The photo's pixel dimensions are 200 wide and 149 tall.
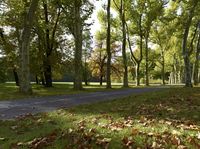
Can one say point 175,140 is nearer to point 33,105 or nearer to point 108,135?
point 108,135

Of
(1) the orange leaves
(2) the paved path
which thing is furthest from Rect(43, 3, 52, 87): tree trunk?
(1) the orange leaves

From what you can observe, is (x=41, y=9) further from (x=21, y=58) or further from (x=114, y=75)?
(x=114, y=75)

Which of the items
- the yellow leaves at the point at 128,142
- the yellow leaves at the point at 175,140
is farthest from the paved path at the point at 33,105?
the yellow leaves at the point at 175,140

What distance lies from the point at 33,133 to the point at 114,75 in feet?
243

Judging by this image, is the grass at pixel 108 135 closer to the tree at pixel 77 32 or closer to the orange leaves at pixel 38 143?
the orange leaves at pixel 38 143

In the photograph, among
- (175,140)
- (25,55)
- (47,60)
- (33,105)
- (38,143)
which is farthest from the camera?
(47,60)

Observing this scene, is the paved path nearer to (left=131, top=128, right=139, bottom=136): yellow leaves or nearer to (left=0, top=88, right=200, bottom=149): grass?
(left=0, top=88, right=200, bottom=149): grass

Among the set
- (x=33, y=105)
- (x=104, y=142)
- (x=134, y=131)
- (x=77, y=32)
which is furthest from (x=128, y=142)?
(x=77, y=32)

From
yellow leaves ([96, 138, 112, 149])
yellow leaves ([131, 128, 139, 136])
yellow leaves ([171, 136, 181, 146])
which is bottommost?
yellow leaves ([96, 138, 112, 149])

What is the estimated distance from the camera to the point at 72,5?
33.6 meters

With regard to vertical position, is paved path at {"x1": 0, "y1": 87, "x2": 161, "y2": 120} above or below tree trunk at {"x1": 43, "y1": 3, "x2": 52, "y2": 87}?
below

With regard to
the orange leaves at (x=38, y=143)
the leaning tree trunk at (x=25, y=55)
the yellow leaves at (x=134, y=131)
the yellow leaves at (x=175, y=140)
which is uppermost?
the leaning tree trunk at (x=25, y=55)

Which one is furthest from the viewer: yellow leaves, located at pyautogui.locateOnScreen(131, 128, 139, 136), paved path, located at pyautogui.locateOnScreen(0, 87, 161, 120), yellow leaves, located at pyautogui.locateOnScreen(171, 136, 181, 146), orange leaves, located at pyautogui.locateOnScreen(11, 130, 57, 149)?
paved path, located at pyautogui.locateOnScreen(0, 87, 161, 120)

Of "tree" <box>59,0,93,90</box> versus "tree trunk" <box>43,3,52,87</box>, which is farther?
Result: "tree trunk" <box>43,3,52,87</box>
